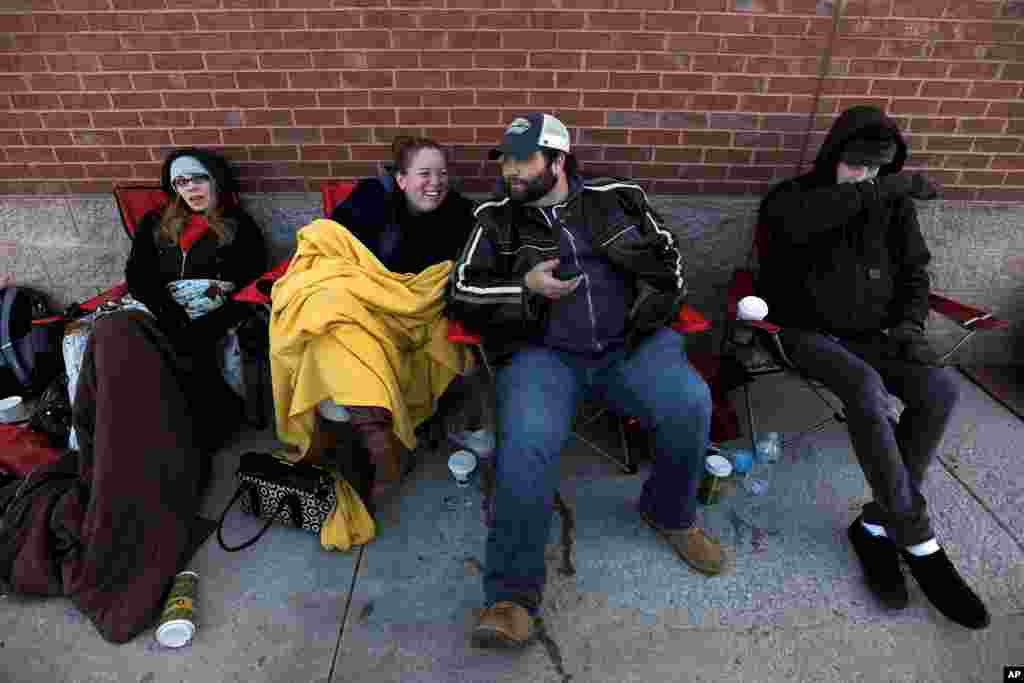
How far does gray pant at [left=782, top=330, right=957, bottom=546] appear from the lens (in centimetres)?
225

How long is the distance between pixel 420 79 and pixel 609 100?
919mm

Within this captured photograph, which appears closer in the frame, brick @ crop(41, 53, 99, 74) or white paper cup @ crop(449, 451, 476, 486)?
white paper cup @ crop(449, 451, 476, 486)

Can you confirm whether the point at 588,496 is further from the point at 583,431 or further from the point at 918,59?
the point at 918,59

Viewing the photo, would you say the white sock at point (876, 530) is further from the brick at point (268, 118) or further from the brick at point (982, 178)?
the brick at point (268, 118)

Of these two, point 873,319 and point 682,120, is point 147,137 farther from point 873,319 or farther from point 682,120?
point 873,319

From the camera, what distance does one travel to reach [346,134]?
3.10 meters

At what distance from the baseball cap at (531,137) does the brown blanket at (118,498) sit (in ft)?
5.54

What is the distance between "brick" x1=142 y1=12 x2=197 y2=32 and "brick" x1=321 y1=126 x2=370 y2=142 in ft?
2.41

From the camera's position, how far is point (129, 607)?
6.98 feet

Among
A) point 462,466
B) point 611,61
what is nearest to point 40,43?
point 611,61

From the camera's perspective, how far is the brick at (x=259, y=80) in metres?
2.97

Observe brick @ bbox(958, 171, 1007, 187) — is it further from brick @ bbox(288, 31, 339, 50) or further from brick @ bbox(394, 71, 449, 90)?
brick @ bbox(288, 31, 339, 50)

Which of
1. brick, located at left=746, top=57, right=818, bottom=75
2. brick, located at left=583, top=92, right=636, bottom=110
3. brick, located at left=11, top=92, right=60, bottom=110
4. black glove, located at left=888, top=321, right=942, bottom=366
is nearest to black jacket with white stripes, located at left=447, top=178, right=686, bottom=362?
brick, located at left=583, top=92, right=636, bottom=110

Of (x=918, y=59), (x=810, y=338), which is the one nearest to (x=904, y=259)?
(x=810, y=338)
